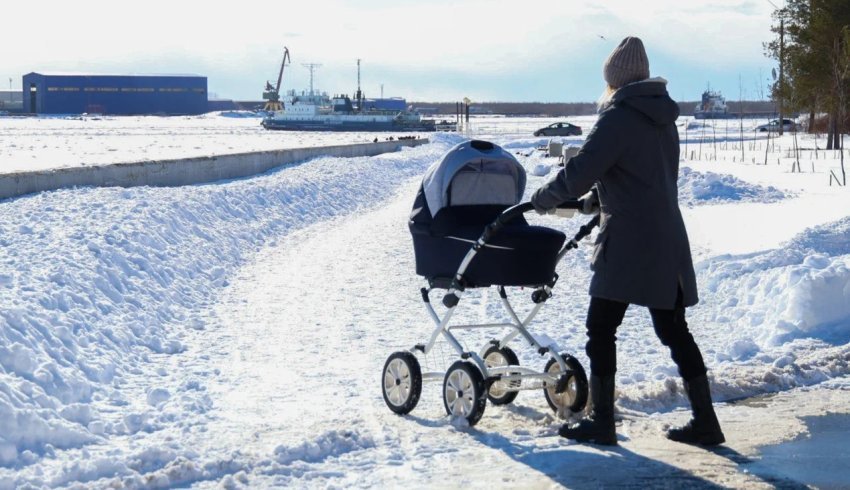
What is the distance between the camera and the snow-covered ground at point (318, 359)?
16.1ft

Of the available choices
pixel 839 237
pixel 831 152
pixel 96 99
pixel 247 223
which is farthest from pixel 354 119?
pixel 839 237

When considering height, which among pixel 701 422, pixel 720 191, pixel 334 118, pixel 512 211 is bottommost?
pixel 701 422

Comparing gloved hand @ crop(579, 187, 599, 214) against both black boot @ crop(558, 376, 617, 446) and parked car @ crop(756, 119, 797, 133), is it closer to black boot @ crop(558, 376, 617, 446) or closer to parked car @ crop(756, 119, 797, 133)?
black boot @ crop(558, 376, 617, 446)

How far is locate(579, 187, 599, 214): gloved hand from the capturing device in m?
5.27

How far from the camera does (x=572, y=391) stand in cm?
559

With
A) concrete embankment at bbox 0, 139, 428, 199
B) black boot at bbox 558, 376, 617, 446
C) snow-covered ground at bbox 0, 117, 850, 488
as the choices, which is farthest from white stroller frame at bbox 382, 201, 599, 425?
concrete embankment at bbox 0, 139, 428, 199

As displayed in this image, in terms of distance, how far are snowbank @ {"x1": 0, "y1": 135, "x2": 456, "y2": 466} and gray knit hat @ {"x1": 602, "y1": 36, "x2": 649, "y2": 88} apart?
2856mm

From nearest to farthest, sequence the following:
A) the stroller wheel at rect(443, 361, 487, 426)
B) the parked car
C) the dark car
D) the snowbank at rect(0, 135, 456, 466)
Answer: the stroller wheel at rect(443, 361, 487, 426)
the snowbank at rect(0, 135, 456, 466)
the parked car
the dark car

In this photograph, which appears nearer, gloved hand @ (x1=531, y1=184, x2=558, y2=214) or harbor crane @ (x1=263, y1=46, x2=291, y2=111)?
gloved hand @ (x1=531, y1=184, x2=558, y2=214)

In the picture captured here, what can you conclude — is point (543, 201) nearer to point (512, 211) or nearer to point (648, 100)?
point (512, 211)

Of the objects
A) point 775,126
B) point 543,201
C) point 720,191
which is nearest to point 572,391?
point 543,201

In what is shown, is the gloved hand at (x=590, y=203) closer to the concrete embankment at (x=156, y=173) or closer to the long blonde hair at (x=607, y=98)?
the long blonde hair at (x=607, y=98)

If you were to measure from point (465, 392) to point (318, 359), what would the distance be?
2069 mm

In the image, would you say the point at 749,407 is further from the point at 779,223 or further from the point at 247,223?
the point at 247,223
